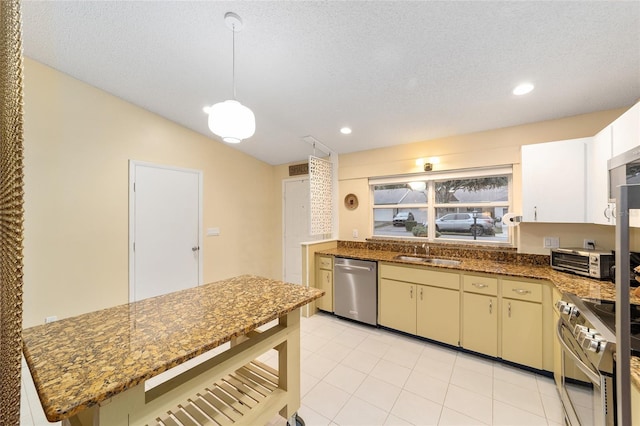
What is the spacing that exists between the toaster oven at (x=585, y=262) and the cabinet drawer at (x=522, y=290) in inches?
13.5

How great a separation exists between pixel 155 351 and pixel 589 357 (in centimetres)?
190

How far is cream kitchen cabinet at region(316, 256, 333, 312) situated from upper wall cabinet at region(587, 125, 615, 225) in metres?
2.59

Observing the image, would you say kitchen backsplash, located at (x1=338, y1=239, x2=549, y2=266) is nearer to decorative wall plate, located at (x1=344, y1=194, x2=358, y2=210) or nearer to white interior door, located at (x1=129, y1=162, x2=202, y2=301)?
decorative wall plate, located at (x1=344, y1=194, x2=358, y2=210)

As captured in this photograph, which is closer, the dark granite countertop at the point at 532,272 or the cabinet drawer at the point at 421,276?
the dark granite countertop at the point at 532,272

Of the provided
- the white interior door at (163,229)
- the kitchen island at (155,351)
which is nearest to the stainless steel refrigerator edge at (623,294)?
the kitchen island at (155,351)

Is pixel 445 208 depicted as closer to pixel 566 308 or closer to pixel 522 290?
pixel 522 290

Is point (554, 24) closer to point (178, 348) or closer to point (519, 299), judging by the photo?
point (519, 299)

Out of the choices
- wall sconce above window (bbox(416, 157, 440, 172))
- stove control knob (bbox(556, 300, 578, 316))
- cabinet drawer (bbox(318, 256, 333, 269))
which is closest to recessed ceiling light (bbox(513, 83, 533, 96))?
wall sconce above window (bbox(416, 157, 440, 172))

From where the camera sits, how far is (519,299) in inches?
86.7

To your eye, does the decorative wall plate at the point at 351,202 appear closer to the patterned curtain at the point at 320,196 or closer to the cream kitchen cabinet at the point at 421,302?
the patterned curtain at the point at 320,196

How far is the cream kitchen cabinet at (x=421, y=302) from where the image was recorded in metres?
2.54

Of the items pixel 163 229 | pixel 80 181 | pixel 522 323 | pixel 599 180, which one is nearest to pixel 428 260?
pixel 522 323

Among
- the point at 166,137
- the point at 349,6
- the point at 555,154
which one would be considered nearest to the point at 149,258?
the point at 166,137

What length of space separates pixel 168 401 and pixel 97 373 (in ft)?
1.04
